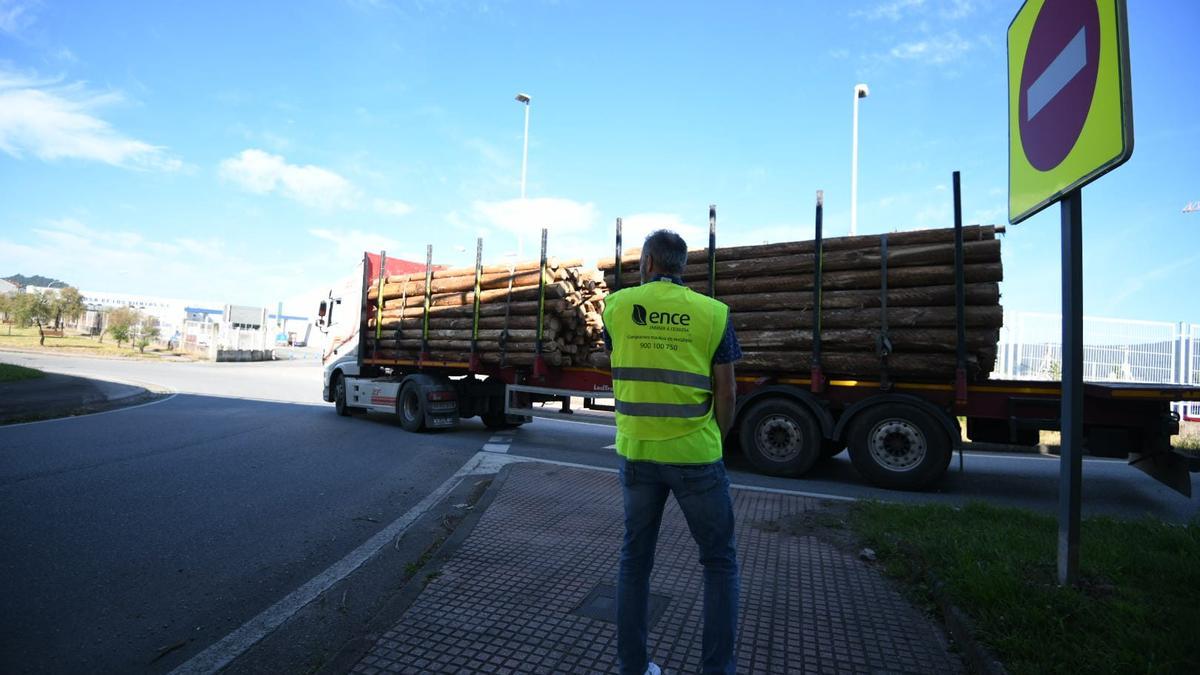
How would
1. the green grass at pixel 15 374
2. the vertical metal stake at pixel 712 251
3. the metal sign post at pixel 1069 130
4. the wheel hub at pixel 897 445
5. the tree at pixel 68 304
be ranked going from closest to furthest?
1. the metal sign post at pixel 1069 130
2. the wheel hub at pixel 897 445
3. the vertical metal stake at pixel 712 251
4. the green grass at pixel 15 374
5. the tree at pixel 68 304

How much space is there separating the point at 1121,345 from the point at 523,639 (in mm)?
20221

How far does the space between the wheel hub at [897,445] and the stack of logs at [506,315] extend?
13.3 feet

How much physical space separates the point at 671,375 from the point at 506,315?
844 centimetres

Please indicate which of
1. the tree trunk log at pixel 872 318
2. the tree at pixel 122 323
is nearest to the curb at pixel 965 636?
the tree trunk log at pixel 872 318

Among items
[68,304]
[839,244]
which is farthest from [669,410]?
[68,304]

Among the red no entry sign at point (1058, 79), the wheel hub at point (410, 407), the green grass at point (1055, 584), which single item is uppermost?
the red no entry sign at point (1058, 79)

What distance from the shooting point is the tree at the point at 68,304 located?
43875 millimetres

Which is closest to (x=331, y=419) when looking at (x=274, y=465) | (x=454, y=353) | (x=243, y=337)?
(x=454, y=353)

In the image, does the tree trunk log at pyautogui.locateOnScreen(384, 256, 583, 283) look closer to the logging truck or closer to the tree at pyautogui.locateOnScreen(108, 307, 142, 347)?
the logging truck

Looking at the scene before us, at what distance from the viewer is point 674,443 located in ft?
8.43

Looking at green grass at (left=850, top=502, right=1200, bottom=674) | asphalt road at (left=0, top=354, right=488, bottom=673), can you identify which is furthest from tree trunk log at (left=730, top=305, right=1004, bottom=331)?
asphalt road at (left=0, top=354, right=488, bottom=673)

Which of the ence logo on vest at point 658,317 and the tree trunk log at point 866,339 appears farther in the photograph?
the tree trunk log at point 866,339

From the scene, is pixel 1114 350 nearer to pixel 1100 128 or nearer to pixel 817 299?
pixel 817 299

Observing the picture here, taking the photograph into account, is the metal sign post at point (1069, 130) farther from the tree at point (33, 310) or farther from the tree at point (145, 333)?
the tree at point (33, 310)
